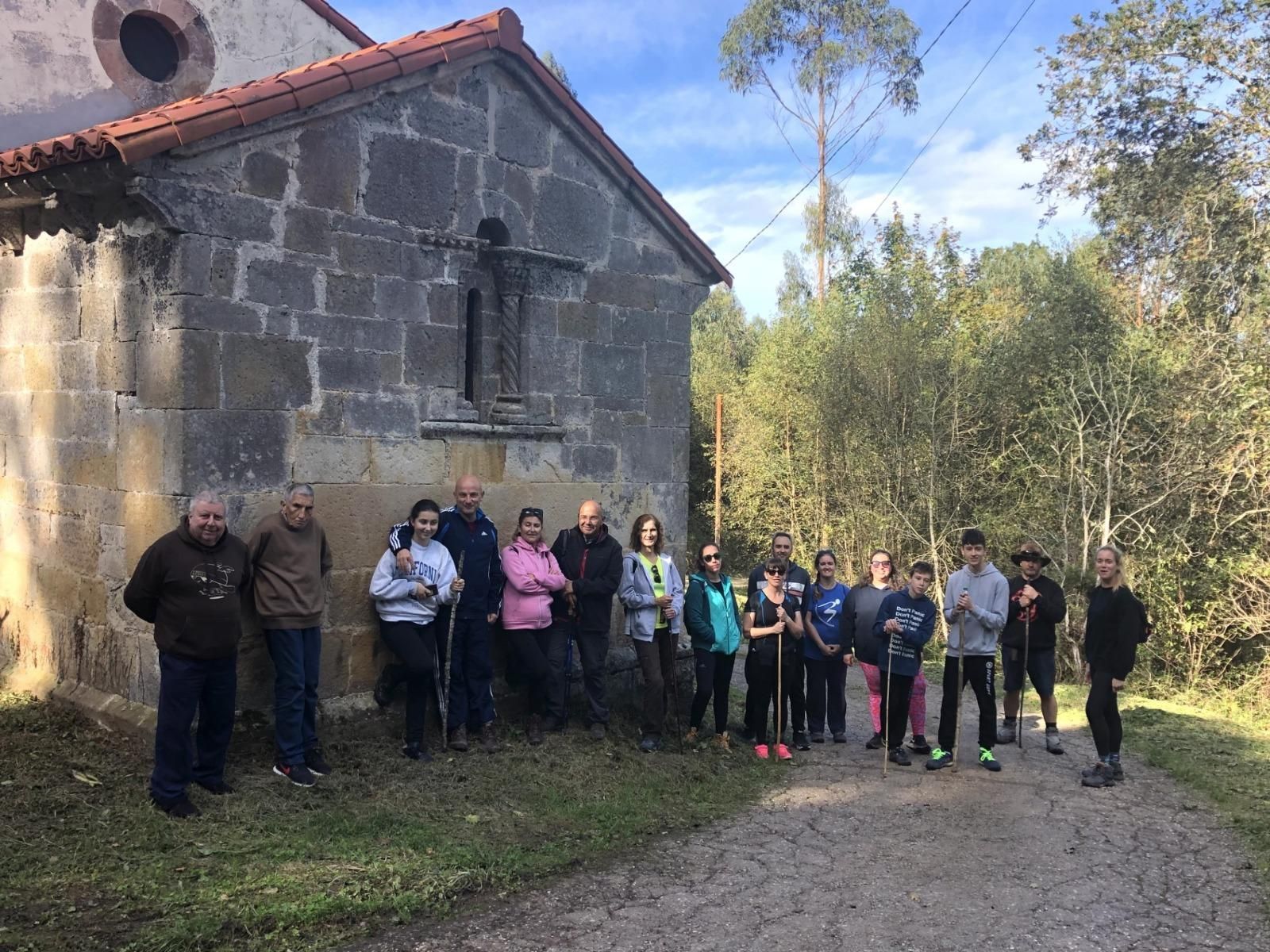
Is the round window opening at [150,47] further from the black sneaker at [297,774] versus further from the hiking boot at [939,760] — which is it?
the hiking boot at [939,760]

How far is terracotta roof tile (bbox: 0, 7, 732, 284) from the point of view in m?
5.31

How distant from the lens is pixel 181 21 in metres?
8.61

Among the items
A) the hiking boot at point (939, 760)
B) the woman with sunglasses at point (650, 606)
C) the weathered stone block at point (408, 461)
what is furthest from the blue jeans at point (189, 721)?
the hiking boot at point (939, 760)

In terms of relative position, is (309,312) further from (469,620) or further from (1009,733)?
(1009,733)

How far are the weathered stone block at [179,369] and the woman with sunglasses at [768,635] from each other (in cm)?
396

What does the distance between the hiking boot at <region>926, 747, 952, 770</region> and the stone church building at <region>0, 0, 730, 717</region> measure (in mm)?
2742

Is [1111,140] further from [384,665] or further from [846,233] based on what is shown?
[846,233]

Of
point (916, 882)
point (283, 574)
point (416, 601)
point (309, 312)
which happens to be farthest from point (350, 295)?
point (916, 882)

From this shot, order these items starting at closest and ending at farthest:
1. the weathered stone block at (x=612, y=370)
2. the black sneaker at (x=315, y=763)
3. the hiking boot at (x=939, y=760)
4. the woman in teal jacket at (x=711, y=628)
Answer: the black sneaker at (x=315, y=763) < the hiking boot at (x=939, y=760) < the woman in teal jacket at (x=711, y=628) < the weathered stone block at (x=612, y=370)

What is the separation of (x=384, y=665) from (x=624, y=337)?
3212 millimetres

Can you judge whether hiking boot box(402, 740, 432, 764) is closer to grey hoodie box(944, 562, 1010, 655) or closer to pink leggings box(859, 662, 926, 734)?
pink leggings box(859, 662, 926, 734)

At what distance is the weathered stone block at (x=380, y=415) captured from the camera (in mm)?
6406

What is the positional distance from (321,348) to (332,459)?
0.70m

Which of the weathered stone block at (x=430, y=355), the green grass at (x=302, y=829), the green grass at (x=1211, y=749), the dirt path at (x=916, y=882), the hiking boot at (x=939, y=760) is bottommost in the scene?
the green grass at (x=1211, y=749)
